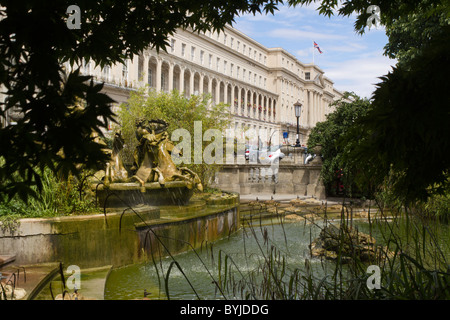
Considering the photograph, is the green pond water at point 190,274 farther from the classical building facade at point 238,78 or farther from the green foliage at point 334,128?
the classical building facade at point 238,78

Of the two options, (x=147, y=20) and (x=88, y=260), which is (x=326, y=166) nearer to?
(x=88, y=260)

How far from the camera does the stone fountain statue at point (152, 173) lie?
855 cm

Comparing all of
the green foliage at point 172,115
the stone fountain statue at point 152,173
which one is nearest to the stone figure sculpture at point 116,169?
the stone fountain statue at point 152,173

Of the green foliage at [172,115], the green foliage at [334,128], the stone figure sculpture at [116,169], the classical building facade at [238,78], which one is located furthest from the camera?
the classical building facade at [238,78]

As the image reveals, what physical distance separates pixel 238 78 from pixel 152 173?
6034cm

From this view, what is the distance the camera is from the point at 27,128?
1912 millimetres

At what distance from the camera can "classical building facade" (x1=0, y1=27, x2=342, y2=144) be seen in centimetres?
4762

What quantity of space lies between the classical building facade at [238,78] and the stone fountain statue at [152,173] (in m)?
30.3

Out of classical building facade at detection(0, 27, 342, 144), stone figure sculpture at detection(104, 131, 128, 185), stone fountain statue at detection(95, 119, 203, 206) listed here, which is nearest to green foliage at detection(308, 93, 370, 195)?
stone fountain statue at detection(95, 119, 203, 206)

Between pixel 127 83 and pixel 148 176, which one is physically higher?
pixel 127 83

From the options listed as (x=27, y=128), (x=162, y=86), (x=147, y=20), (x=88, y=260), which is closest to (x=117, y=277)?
(x=88, y=260)

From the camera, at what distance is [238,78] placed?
2667 inches

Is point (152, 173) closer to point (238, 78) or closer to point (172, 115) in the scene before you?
point (172, 115)
